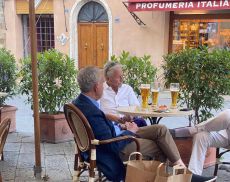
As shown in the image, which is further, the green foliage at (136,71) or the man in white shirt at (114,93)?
the green foliage at (136,71)

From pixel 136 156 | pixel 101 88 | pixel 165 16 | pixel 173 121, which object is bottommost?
pixel 173 121

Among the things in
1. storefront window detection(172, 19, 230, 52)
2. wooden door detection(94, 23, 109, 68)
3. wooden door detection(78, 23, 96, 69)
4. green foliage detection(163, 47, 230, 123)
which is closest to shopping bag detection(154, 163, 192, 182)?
green foliage detection(163, 47, 230, 123)

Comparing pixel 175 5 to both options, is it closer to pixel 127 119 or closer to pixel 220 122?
pixel 127 119

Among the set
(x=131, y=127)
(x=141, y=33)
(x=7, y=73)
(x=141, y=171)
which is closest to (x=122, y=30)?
(x=141, y=33)

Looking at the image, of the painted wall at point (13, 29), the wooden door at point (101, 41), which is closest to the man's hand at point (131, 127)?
the wooden door at point (101, 41)

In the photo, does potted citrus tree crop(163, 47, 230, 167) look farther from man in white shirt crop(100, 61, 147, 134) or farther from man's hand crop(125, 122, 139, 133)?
man's hand crop(125, 122, 139, 133)

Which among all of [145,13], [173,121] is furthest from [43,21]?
[173,121]

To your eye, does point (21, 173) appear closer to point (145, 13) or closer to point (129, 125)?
point (129, 125)

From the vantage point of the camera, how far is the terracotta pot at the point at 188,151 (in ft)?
12.2

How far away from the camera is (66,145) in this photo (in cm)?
488

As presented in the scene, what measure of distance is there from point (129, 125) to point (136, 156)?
1.63 ft

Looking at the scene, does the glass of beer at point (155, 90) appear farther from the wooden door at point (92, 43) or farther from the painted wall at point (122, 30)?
the wooden door at point (92, 43)

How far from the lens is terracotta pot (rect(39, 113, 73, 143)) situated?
494 centimetres

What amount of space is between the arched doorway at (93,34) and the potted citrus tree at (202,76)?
824cm
